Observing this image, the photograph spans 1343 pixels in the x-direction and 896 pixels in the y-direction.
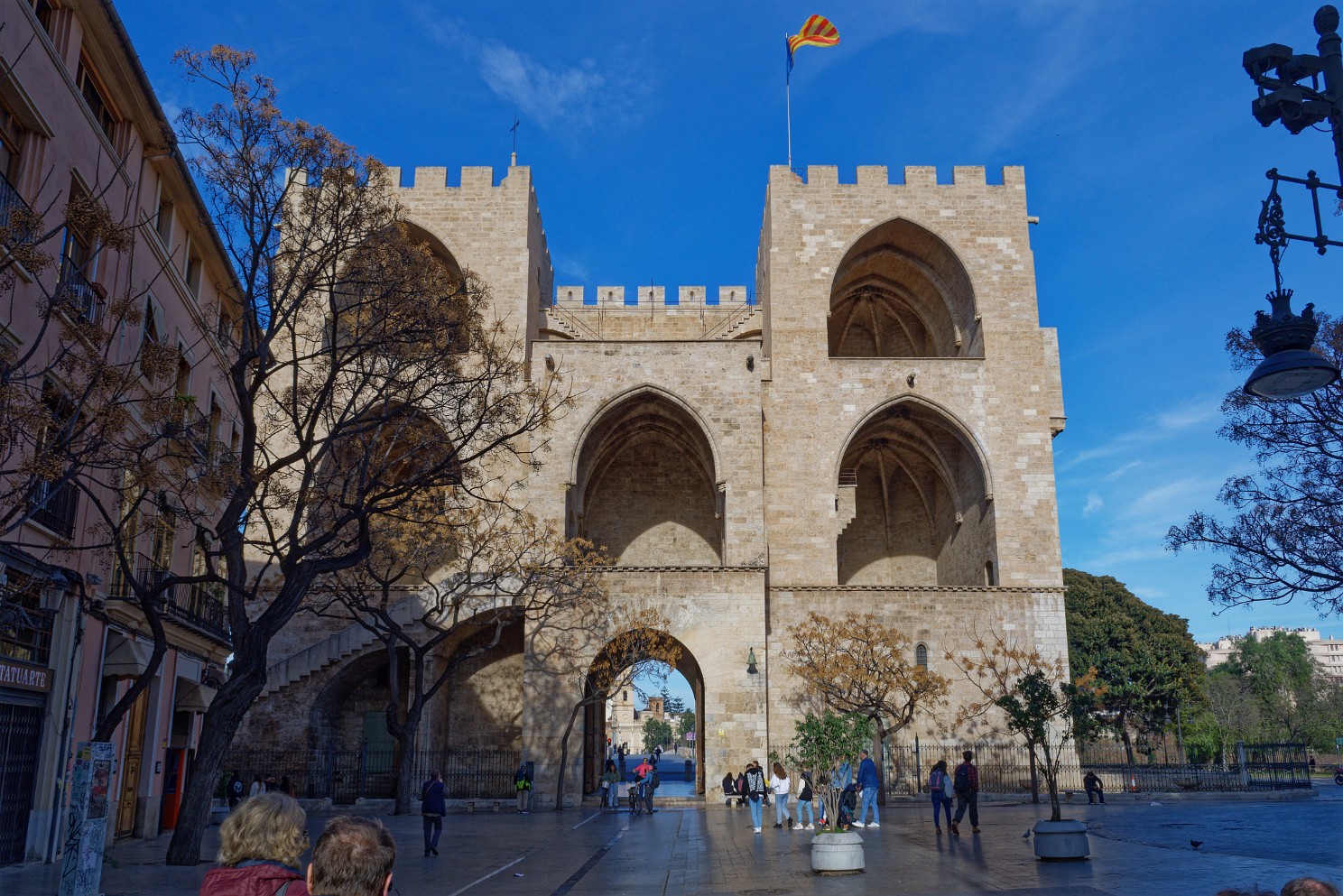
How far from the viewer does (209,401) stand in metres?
20.2

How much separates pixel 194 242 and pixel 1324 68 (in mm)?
18482

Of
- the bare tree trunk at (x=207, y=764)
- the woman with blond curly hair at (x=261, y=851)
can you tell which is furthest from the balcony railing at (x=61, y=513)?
the woman with blond curly hair at (x=261, y=851)

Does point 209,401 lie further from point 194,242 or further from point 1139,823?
point 1139,823

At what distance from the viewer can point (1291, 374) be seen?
5.60 m

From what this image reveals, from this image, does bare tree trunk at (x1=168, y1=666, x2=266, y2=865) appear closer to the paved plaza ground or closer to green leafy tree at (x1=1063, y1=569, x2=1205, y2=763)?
the paved plaza ground

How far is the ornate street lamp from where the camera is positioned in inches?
216

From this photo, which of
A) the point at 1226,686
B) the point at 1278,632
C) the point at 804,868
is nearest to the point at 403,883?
the point at 804,868

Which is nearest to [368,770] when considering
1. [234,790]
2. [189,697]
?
[234,790]

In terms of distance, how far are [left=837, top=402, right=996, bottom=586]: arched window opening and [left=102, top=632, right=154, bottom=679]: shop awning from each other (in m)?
21.9

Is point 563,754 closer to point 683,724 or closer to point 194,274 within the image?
point 194,274

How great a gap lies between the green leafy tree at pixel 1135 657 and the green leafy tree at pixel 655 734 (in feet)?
222

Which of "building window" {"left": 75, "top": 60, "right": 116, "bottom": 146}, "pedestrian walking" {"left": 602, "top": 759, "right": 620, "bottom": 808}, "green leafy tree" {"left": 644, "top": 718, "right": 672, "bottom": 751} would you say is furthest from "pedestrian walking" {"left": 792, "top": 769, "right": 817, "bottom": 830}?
"green leafy tree" {"left": 644, "top": 718, "right": 672, "bottom": 751}

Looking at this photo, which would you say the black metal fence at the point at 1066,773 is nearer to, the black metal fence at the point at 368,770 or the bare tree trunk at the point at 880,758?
the bare tree trunk at the point at 880,758

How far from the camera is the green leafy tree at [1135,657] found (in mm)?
41406
